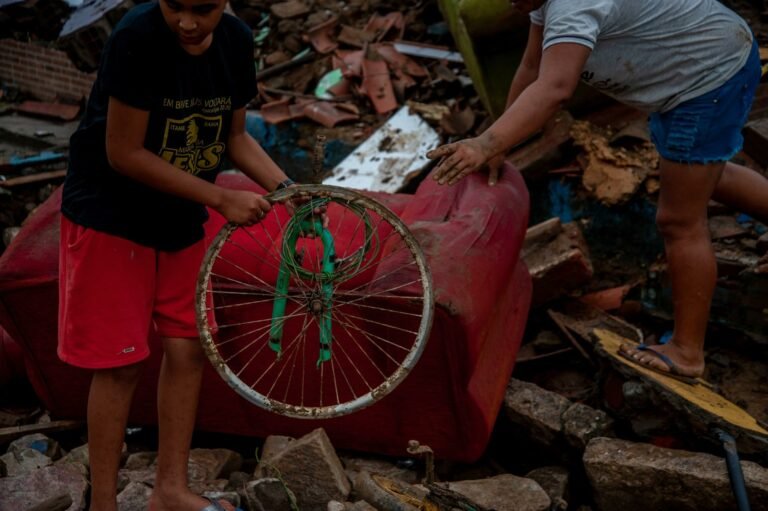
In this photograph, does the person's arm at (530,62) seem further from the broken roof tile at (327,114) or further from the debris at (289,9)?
the debris at (289,9)

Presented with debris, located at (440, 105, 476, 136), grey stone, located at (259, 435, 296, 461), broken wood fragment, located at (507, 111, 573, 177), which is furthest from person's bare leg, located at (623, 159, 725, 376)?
debris, located at (440, 105, 476, 136)

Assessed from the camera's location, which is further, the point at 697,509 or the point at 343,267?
the point at 697,509

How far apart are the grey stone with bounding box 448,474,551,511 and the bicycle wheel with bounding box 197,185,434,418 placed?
1.58 ft

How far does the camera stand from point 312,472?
2961mm

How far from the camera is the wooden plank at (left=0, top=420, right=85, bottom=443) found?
3600 mm

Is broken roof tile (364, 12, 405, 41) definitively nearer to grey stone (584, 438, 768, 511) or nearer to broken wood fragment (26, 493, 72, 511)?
grey stone (584, 438, 768, 511)

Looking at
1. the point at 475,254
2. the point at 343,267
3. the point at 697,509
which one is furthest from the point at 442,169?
the point at 697,509

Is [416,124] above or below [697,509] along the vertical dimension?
above

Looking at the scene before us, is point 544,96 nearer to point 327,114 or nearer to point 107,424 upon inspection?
point 107,424

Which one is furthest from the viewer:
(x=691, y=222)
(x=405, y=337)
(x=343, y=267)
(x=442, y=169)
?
(x=691, y=222)

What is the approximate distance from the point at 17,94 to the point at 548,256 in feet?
19.9

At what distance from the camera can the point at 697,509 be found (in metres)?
2.97

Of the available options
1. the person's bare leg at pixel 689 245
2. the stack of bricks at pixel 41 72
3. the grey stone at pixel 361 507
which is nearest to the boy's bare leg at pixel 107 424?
the grey stone at pixel 361 507

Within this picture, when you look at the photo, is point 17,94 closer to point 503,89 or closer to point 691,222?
point 503,89
